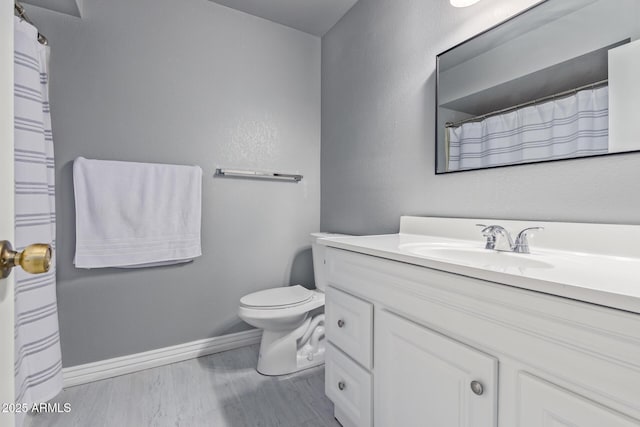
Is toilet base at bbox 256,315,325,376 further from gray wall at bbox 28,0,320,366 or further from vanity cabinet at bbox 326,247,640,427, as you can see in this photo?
vanity cabinet at bbox 326,247,640,427

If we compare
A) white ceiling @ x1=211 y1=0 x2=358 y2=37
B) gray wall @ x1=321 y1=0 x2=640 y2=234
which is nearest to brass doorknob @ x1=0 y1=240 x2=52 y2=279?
gray wall @ x1=321 y1=0 x2=640 y2=234

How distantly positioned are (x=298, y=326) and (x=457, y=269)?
4.11 feet

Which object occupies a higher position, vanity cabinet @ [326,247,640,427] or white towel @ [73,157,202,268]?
white towel @ [73,157,202,268]

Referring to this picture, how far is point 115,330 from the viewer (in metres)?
1.65

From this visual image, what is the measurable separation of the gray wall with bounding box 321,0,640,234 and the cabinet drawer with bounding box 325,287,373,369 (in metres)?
0.61

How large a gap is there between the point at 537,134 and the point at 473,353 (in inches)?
32.2

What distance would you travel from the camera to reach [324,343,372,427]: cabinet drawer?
40.4 inches

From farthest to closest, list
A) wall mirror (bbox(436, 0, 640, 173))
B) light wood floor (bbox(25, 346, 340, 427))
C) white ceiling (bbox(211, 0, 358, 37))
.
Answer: white ceiling (bbox(211, 0, 358, 37))
light wood floor (bbox(25, 346, 340, 427))
wall mirror (bbox(436, 0, 640, 173))

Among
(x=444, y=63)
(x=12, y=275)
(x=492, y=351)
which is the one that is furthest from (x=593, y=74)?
(x=12, y=275)

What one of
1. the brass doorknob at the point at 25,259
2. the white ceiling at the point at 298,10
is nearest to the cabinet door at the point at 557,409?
the brass doorknob at the point at 25,259

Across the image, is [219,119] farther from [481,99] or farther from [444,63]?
[481,99]

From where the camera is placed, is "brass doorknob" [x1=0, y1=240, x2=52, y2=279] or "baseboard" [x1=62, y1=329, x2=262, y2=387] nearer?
"brass doorknob" [x1=0, y1=240, x2=52, y2=279]

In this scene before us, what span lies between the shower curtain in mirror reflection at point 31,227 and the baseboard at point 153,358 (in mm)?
410

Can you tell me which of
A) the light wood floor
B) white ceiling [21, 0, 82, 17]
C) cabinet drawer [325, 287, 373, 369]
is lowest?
the light wood floor
